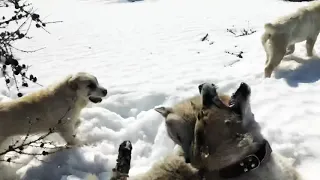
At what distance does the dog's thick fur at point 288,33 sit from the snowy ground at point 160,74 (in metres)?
0.26

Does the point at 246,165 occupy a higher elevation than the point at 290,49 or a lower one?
lower

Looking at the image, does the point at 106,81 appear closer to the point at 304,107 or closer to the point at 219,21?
the point at 304,107

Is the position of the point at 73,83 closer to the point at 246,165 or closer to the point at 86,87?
the point at 86,87

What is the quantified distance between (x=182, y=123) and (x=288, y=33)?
5.68 meters

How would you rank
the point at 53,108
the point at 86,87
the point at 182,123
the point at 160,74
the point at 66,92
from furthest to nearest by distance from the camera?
1. the point at 160,74
2. the point at 86,87
3. the point at 66,92
4. the point at 53,108
5. the point at 182,123

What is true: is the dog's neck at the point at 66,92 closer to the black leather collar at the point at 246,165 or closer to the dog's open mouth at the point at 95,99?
the dog's open mouth at the point at 95,99

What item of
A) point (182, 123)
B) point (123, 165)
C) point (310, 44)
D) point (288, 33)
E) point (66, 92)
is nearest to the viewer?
point (182, 123)

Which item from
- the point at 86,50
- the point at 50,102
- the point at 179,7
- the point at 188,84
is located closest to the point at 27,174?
the point at 50,102

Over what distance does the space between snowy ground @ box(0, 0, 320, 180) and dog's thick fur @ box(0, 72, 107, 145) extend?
0.78ft

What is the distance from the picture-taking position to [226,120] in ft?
8.36

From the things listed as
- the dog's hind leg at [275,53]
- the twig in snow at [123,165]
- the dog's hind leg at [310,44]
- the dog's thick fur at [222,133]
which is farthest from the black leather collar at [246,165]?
the dog's hind leg at [310,44]

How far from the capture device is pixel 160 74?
327 inches

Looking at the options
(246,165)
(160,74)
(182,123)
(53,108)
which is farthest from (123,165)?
(160,74)

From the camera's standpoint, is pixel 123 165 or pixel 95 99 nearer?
pixel 123 165
